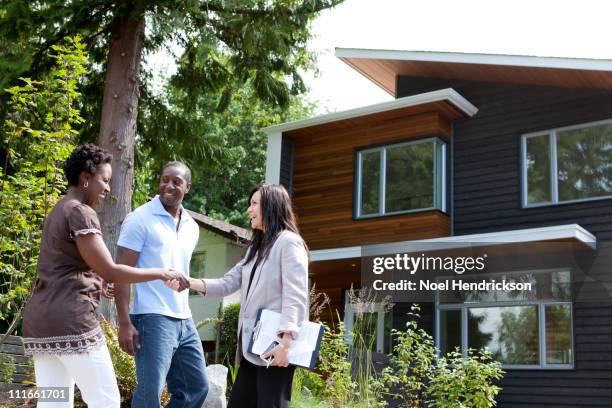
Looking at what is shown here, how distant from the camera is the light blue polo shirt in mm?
4051

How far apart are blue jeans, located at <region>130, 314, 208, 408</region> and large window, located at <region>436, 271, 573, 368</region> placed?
806 cm

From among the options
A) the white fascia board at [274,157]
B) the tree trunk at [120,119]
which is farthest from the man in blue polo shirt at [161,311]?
the white fascia board at [274,157]

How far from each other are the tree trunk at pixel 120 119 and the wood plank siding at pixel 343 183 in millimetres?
4504

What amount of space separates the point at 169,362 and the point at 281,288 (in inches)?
30.8

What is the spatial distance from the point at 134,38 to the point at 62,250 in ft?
24.5

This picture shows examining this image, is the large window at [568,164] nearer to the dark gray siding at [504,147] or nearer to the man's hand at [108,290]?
the dark gray siding at [504,147]

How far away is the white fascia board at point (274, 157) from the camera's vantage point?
14055 mm

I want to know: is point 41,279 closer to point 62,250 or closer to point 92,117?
point 62,250

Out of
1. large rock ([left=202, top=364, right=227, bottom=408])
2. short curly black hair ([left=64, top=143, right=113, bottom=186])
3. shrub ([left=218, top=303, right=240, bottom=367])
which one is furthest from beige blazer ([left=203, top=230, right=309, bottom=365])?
shrub ([left=218, top=303, right=240, bottom=367])

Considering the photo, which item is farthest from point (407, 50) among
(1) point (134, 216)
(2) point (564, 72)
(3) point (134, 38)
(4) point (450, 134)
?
(1) point (134, 216)

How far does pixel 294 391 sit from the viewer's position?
6.66 metres

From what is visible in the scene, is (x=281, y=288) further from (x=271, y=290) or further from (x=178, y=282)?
(x=178, y=282)

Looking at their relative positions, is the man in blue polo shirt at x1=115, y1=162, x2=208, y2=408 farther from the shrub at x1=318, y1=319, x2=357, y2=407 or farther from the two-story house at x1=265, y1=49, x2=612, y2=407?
the two-story house at x1=265, y1=49, x2=612, y2=407

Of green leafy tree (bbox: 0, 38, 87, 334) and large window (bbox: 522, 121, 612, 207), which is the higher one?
large window (bbox: 522, 121, 612, 207)
